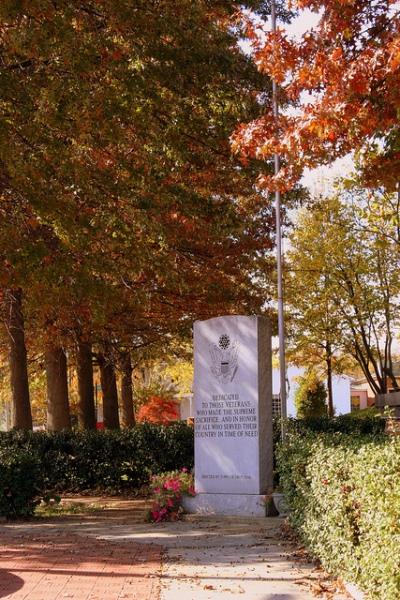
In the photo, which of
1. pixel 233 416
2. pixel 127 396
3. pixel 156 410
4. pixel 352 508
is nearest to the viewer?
pixel 352 508

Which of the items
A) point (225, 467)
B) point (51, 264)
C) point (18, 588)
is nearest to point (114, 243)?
point (51, 264)

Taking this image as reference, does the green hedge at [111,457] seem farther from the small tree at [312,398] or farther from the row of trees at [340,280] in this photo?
the small tree at [312,398]

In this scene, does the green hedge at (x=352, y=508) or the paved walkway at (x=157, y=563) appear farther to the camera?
the paved walkway at (x=157, y=563)

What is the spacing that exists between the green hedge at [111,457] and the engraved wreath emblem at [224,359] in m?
4.13

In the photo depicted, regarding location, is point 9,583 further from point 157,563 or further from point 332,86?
point 332,86

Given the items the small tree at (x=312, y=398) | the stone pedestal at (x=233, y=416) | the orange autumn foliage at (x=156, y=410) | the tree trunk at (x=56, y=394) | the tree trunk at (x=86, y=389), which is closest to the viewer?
the stone pedestal at (x=233, y=416)

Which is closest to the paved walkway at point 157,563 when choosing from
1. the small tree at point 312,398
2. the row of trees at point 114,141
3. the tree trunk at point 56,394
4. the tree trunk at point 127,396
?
the row of trees at point 114,141

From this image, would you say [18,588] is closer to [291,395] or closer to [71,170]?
[71,170]

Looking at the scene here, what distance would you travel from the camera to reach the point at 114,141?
1223 centimetres

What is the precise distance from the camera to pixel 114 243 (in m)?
13.8

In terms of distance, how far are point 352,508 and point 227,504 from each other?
680cm

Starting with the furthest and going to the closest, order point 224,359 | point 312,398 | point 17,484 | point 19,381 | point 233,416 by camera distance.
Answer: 1. point 312,398
2. point 19,381
3. point 224,359
4. point 233,416
5. point 17,484

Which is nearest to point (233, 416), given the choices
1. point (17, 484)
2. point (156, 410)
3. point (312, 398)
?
point (17, 484)

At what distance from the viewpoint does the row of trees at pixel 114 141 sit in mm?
11641
